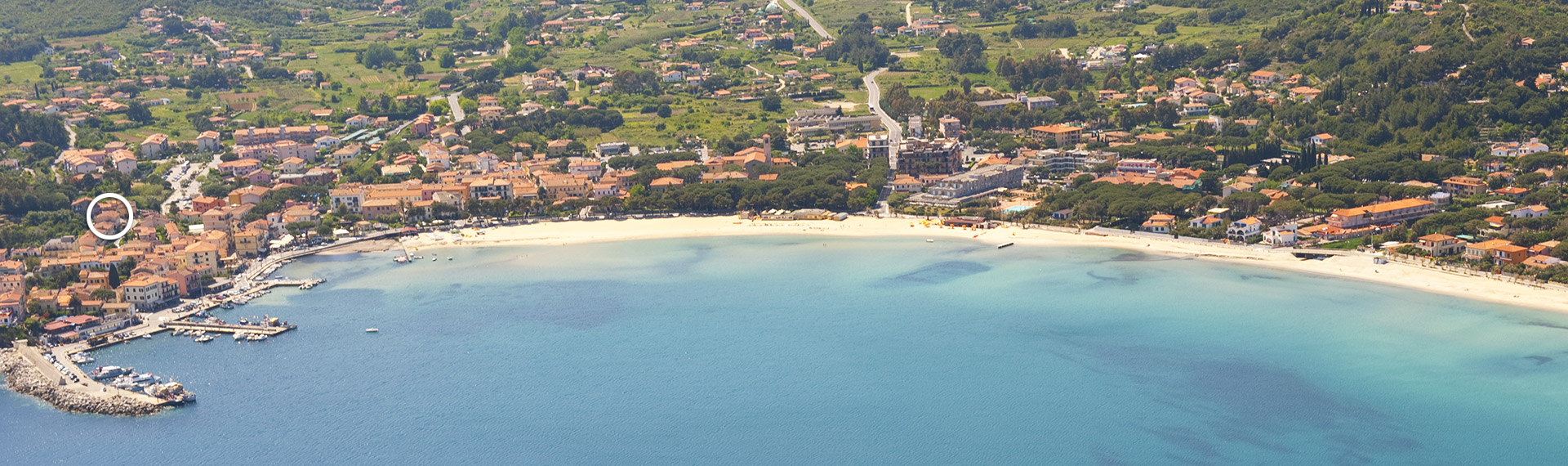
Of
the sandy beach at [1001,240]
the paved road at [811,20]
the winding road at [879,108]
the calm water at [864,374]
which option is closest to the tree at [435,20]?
the paved road at [811,20]

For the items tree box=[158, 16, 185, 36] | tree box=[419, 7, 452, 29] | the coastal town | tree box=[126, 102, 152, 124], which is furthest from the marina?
tree box=[419, 7, 452, 29]

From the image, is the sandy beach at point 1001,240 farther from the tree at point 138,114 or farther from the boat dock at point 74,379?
the tree at point 138,114

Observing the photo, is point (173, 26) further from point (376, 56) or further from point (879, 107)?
point (879, 107)

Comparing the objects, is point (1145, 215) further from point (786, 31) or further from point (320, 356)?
point (786, 31)

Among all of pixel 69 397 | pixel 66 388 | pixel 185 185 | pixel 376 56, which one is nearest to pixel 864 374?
pixel 69 397

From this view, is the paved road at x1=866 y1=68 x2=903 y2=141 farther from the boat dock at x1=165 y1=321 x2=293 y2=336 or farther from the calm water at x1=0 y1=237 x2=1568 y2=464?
the boat dock at x1=165 y1=321 x2=293 y2=336
